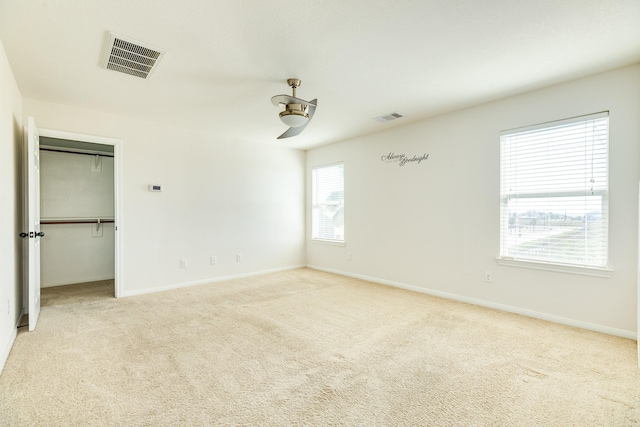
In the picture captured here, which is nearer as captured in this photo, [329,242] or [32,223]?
[32,223]

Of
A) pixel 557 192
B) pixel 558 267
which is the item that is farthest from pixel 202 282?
pixel 557 192

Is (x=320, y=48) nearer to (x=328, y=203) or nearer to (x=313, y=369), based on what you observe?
(x=313, y=369)

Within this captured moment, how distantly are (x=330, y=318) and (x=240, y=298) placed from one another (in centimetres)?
142

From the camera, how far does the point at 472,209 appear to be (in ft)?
12.7

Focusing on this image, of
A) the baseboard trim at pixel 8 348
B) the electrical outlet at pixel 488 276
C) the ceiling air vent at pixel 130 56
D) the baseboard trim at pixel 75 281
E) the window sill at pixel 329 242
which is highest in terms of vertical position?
the ceiling air vent at pixel 130 56

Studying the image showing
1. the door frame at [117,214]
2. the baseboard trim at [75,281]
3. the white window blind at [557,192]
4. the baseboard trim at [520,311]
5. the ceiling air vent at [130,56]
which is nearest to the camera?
the ceiling air vent at [130,56]

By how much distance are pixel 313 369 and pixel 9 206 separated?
10.0 ft

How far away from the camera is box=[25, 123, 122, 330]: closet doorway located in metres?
4.84

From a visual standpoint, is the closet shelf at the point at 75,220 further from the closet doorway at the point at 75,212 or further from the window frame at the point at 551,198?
the window frame at the point at 551,198

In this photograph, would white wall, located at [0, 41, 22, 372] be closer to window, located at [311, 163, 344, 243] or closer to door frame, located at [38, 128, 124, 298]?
door frame, located at [38, 128, 124, 298]

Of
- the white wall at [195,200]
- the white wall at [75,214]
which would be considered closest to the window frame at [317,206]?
the white wall at [195,200]

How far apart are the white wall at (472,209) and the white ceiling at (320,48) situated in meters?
0.30

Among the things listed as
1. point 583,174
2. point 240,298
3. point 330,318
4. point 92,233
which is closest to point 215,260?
point 240,298

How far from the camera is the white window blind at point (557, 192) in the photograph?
2.96 meters
